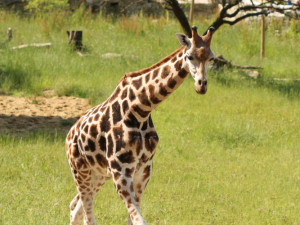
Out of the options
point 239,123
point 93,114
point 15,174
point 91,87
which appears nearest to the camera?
point 93,114

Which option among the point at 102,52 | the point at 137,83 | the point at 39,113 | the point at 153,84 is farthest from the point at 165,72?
the point at 102,52

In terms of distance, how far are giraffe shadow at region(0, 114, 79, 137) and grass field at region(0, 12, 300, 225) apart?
259 mm

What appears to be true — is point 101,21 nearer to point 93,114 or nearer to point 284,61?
point 284,61

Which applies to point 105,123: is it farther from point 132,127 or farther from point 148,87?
point 148,87

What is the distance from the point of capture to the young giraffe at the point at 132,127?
14.0 ft

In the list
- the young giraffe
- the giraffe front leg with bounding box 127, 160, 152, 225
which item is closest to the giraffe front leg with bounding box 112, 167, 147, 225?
the young giraffe

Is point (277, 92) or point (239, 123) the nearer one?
point (239, 123)

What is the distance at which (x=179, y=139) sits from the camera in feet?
34.0

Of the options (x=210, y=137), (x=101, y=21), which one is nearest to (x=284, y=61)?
(x=101, y=21)

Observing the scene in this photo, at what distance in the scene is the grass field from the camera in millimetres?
7227

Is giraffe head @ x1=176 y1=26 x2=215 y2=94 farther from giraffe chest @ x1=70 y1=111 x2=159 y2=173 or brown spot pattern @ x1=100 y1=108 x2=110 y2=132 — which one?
brown spot pattern @ x1=100 y1=108 x2=110 y2=132

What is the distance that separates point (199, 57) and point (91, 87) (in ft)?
32.2

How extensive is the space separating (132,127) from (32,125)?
676 centimetres

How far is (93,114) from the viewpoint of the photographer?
5.04 m
